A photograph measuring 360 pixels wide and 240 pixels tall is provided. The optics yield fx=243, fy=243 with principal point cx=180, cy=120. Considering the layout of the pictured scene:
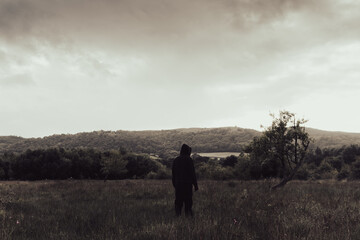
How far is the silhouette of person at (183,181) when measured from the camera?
6965 millimetres

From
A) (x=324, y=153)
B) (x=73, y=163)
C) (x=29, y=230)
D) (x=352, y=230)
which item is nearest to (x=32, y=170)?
(x=73, y=163)

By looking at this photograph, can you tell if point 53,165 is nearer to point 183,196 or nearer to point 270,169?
point 270,169

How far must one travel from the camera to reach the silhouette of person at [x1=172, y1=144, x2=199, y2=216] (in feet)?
22.9

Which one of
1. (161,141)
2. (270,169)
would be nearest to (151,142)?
(161,141)

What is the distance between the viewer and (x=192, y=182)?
7109 mm

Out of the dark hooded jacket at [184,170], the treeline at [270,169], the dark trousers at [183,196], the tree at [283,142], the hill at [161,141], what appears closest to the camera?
the dark trousers at [183,196]

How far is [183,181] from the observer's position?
704 centimetres

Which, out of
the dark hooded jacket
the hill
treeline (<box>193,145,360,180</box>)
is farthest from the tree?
the hill

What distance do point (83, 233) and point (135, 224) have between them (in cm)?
117

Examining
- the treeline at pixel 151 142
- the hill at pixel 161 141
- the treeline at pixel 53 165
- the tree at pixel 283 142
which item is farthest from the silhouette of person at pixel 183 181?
the treeline at pixel 151 142

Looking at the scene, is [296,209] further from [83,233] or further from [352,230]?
[83,233]

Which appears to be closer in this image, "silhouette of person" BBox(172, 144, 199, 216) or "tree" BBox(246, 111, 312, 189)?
"silhouette of person" BBox(172, 144, 199, 216)

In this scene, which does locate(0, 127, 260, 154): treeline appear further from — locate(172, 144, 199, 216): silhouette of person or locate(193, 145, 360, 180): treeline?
locate(172, 144, 199, 216): silhouette of person

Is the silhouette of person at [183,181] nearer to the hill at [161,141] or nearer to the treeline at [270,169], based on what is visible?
the treeline at [270,169]
